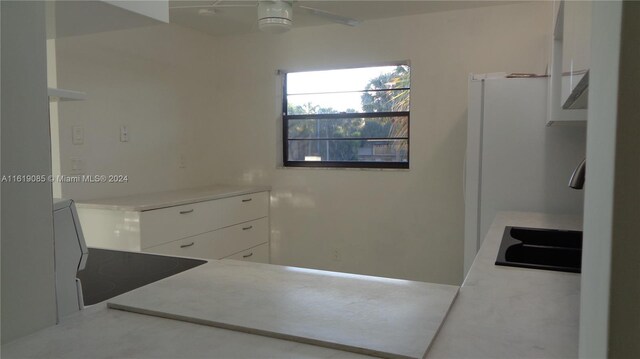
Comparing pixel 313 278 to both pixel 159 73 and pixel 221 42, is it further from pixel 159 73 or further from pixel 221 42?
pixel 221 42

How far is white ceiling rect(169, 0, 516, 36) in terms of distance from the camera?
325 cm

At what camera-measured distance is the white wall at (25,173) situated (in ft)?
2.69

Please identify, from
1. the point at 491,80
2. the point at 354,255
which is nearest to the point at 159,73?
the point at 354,255

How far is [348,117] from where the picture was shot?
12.9ft

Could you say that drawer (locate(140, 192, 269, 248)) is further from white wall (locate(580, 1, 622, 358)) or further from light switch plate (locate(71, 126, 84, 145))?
white wall (locate(580, 1, 622, 358))

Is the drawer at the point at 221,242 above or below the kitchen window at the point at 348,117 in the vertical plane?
below

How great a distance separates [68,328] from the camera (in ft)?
2.98

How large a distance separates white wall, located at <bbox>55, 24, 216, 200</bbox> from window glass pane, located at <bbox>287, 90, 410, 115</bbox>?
32.7 inches

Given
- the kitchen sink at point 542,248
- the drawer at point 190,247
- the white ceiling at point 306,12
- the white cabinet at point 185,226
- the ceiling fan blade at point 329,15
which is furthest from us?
the white ceiling at point 306,12

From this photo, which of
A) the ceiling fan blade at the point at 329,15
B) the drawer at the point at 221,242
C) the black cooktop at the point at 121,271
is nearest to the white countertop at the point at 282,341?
the black cooktop at the point at 121,271

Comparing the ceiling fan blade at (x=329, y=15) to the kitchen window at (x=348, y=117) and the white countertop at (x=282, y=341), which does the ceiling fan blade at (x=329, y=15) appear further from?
the white countertop at (x=282, y=341)

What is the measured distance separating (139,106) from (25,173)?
2.92 meters

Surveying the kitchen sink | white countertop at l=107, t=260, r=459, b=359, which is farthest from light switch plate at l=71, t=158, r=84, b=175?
the kitchen sink

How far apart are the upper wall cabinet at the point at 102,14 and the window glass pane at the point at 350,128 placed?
118 inches
